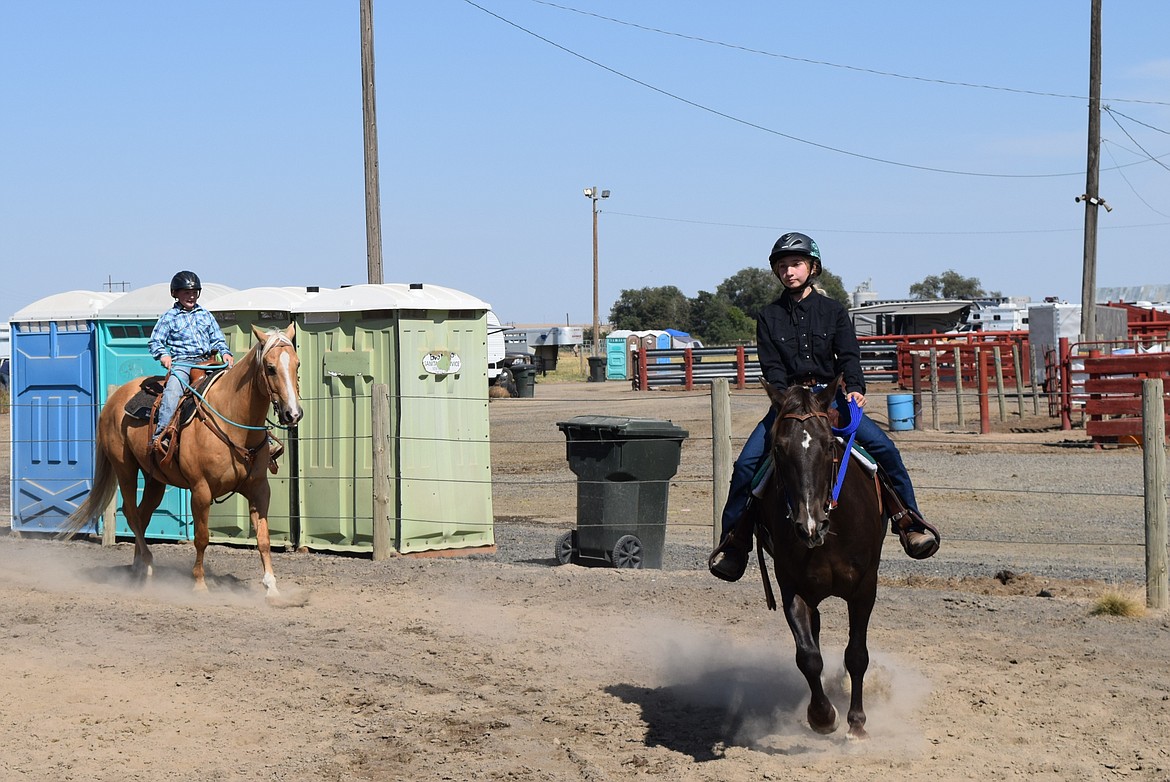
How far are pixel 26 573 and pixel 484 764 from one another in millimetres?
7197

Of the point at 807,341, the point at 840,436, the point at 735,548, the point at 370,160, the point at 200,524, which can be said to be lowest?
the point at 200,524

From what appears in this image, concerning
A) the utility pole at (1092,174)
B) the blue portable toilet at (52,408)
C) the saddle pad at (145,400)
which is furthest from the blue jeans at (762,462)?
the utility pole at (1092,174)

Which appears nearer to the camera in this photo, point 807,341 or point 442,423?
point 807,341

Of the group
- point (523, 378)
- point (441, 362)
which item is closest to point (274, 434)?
point (441, 362)

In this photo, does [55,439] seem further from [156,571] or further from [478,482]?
[478,482]

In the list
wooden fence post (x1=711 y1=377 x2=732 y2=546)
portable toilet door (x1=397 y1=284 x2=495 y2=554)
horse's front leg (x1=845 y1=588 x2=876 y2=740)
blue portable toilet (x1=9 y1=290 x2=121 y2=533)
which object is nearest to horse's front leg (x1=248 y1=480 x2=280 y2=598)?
portable toilet door (x1=397 y1=284 x2=495 y2=554)

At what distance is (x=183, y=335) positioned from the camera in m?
10.8

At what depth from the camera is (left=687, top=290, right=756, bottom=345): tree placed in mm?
90062

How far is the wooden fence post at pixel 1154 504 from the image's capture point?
8875mm

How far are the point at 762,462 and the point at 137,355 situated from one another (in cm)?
922

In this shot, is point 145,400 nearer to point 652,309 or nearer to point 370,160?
point 370,160

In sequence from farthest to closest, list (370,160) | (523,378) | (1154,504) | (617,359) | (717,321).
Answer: (717,321) < (617,359) < (523,378) < (370,160) < (1154,504)

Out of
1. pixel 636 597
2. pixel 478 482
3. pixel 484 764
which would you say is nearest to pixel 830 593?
pixel 484 764

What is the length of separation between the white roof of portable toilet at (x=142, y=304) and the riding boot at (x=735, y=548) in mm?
8363
